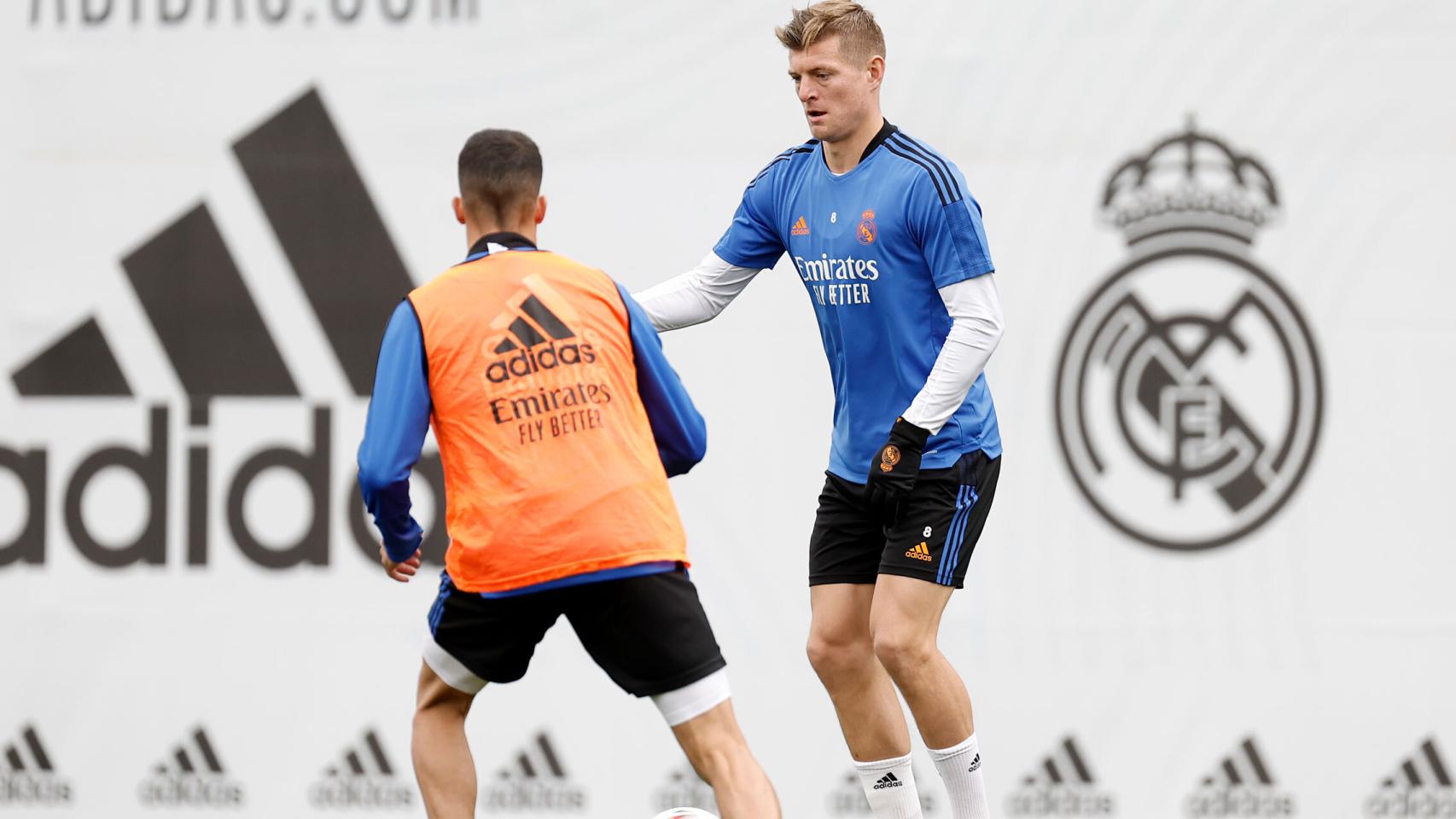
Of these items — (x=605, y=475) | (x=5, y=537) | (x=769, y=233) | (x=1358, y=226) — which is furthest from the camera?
(x=5, y=537)

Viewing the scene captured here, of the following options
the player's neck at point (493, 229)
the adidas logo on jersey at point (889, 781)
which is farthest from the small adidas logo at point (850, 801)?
the player's neck at point (493, 229)

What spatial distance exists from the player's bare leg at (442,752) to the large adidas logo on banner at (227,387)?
75.0 inches

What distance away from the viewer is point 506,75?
17.7 ft

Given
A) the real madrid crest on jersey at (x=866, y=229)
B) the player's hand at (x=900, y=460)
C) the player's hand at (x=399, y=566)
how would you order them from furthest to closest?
the real madrid crest on jersey at (x=866, y=229)
the player's hand at (x=900, y=460)
the player's hand at (x=399, y=566)

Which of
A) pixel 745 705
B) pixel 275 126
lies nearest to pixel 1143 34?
pixel 745 705

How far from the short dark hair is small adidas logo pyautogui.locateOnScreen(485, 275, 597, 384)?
219 mm

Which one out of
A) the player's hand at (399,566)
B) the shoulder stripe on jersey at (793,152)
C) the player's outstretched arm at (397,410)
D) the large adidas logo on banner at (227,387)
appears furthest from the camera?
the large adidas logo on banner at (227,387)

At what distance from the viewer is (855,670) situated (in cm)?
405

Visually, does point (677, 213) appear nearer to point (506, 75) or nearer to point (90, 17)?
point (506, 75)

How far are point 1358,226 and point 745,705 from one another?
263cm

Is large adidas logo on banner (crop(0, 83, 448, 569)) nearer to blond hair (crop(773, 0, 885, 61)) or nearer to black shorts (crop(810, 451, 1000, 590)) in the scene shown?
black shorts (crop(810, 451, 1000, 590))

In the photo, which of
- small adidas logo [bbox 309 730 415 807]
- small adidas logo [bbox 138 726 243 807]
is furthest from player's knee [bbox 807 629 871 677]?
small adidas logo [bbox 138 726 243 807]

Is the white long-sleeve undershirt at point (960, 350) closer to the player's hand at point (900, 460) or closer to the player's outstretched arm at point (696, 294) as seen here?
the player's hand at point (900, 460)

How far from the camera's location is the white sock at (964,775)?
3994mm
